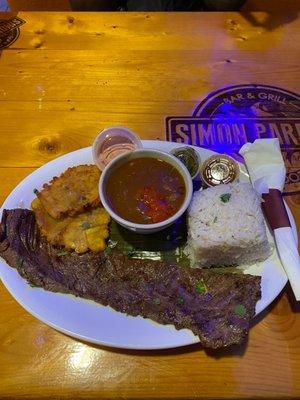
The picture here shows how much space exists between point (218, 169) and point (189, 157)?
15cm

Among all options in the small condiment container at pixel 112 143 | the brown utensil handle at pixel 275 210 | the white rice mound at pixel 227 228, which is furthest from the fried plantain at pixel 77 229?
the brown utensil handle at pixel 275 210

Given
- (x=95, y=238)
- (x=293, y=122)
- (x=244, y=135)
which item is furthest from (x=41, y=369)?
(x=293, y=122)

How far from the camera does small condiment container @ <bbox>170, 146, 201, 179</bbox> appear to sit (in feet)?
6.16

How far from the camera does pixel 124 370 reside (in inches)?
60.0

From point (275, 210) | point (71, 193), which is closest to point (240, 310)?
point (275, 210)

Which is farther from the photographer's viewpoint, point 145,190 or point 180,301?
point 145,190

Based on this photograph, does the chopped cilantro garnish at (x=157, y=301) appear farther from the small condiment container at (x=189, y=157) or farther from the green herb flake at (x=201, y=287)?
the small condiment container at (x=189, y=157)

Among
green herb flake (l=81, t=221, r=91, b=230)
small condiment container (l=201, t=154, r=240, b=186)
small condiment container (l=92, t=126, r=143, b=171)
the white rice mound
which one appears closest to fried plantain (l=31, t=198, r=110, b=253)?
green herb flake (l=81, t=221, r=91, b=230)

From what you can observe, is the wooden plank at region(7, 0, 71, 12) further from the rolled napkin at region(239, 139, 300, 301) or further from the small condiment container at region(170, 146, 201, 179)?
the rolled napkin at region(239, 139, 300, 301)

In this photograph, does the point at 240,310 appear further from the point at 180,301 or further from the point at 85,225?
the point at 85,225

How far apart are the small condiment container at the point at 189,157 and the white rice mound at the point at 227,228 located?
16 cm

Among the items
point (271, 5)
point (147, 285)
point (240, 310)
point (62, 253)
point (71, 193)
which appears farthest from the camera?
point (271, 5)

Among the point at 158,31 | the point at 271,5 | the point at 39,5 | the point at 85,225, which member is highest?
the point at 271,5

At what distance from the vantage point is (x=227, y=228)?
1647 millimetres
